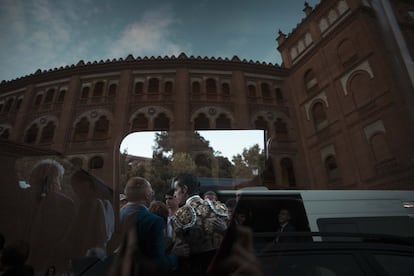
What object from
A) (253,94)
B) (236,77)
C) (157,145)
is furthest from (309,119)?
(157,145)

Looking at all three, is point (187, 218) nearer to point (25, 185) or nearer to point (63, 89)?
point (25, 185)

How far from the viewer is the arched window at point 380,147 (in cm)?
252

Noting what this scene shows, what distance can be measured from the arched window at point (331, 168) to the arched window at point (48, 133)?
3875 mm

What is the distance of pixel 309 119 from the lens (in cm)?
308

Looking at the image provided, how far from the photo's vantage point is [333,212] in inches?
53.0

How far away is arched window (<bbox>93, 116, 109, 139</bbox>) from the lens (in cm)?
299

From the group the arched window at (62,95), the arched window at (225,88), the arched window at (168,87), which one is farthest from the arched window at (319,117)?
the arched window at (62,95)

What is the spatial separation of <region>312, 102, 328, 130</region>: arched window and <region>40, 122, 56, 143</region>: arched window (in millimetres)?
3684

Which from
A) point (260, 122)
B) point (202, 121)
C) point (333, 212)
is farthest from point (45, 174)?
point (260, 122)

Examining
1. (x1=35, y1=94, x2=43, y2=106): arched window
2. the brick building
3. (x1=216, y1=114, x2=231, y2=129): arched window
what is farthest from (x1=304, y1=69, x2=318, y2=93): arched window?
(x1=35, y1=94, x2=43, y2=106): arched window

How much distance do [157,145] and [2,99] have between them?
3.57 m

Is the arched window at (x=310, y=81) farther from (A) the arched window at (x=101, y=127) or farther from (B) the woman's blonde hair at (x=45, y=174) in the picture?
(B) the woman's blonde hair at (x=45, y=174)

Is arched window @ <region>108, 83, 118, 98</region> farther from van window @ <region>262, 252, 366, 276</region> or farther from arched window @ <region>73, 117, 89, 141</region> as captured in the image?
van window @ <region>262, 252, 366, 276</region>

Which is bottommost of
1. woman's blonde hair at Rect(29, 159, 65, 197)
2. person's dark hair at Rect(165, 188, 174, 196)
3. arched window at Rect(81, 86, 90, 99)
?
person's dark hair at Rect(165, 188, 174, 196)
